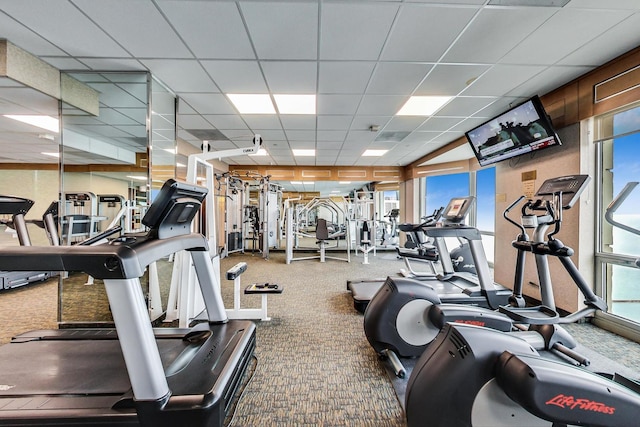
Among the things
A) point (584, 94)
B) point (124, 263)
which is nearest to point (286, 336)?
point (124, 263)

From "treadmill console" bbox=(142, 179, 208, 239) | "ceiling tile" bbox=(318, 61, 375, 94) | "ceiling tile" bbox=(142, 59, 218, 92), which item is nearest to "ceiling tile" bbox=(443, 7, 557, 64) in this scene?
"ceiling tile" bbox=(318, 61, 375, 94)

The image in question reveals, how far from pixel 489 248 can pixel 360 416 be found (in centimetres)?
667

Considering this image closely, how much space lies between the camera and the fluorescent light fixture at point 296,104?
3.60 meters

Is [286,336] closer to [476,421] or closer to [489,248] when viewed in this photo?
[476,421]

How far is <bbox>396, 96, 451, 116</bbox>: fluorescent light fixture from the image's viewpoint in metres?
3.66

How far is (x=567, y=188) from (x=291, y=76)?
2838 mm

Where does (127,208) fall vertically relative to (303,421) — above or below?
above

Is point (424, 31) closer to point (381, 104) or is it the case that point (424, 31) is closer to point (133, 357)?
point (381, 104)

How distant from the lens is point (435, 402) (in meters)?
1.29

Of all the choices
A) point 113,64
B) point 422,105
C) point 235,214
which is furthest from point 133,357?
point 235,214

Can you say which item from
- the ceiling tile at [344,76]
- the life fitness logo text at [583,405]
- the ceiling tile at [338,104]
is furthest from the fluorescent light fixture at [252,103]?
the life fitness logo text at [583,405]

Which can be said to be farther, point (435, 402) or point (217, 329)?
point (217, 329)

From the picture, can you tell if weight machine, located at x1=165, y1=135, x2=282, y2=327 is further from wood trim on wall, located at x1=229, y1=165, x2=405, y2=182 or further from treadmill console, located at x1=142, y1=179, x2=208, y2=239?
wood trim on wall, located at x1=229, y1=165, x2=405, y2=182

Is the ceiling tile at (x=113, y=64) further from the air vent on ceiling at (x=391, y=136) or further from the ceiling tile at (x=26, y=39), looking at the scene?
the air vent on ceiling at (x=391, y=136)
